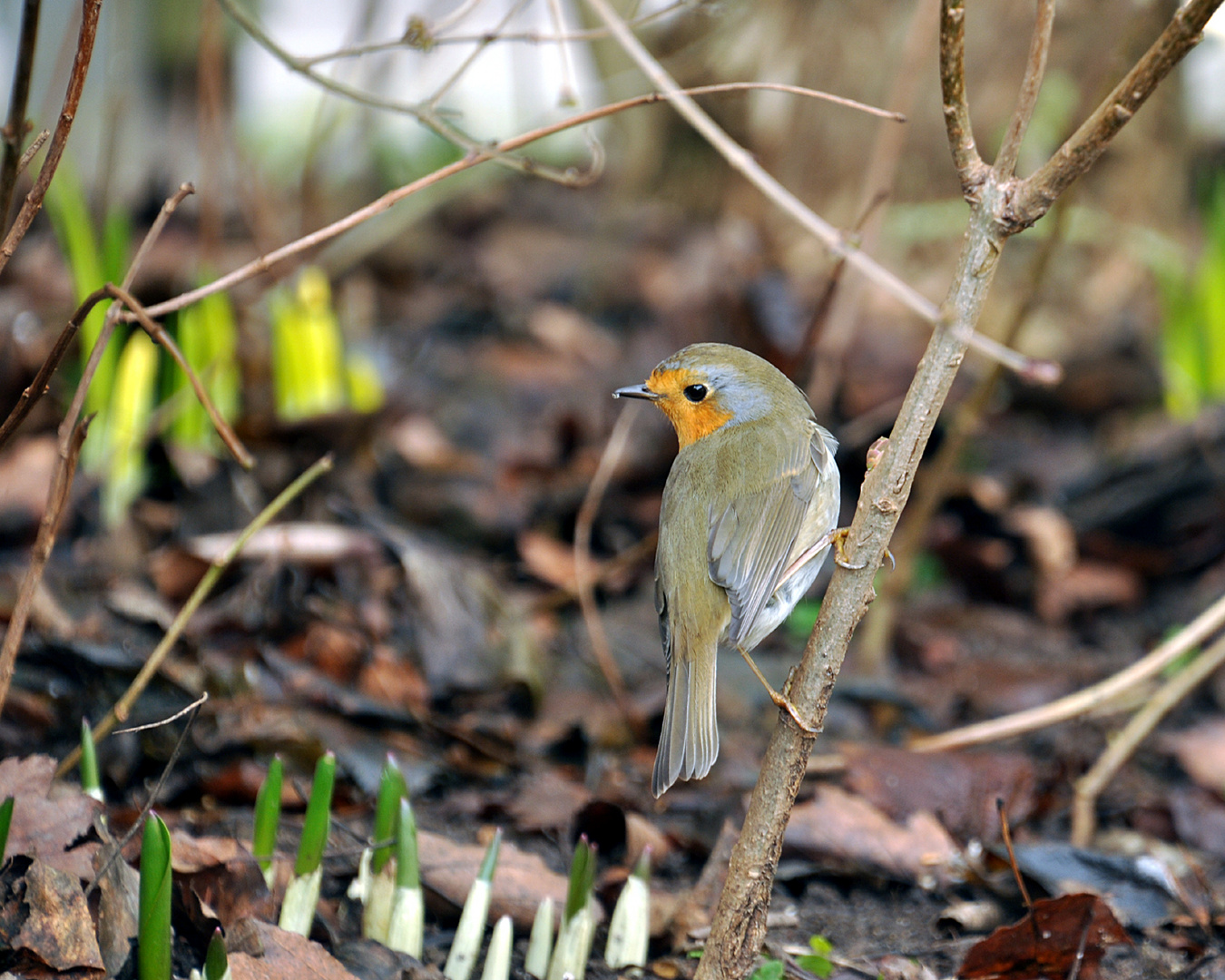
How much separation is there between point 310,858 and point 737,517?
3.12 ft

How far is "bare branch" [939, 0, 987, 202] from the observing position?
1.41 m

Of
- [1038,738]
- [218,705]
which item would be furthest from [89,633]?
[1038,738]

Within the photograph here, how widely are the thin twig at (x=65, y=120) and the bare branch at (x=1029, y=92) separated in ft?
4.09

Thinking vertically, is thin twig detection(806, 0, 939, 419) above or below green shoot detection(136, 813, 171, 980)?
above

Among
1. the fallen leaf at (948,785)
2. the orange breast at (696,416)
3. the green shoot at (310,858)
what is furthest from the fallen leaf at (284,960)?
the fallen leaf at (948,785)

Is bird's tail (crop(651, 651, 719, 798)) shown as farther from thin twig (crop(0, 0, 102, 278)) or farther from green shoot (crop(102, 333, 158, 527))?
green shoot (crop(102, 333, 158, 527))

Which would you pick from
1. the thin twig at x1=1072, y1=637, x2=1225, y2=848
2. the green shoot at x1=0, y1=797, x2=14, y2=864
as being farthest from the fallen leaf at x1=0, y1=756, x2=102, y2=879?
the thin twig at x1=1072, y1=637, x2=1225, y2=848

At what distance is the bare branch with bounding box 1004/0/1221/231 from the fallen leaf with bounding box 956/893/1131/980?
120cm

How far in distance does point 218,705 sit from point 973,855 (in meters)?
1.76

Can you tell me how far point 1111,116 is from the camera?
53.6 inches

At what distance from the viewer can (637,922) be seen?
1.98 m

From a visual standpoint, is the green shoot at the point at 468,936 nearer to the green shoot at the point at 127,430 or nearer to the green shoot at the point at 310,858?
the green shoot at the point at 310,858

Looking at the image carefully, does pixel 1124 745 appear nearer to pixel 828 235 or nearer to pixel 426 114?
pixel 828 235

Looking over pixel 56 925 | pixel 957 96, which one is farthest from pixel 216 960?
pixel 957 96
